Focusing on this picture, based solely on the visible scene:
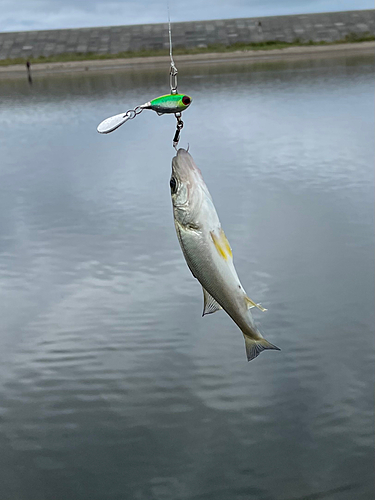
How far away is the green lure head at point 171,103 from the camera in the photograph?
116 inches

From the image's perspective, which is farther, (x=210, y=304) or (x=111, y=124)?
(x=210, y=304)

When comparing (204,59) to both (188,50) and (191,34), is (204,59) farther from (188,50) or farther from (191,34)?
(191,34)

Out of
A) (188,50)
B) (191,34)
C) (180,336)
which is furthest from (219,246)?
(191,34)

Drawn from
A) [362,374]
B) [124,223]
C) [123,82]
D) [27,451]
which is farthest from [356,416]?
[123,82]

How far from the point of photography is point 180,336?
8.77 metres

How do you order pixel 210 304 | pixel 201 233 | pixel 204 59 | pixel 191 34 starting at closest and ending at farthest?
1. pixel 201 233
2. pixel 210 304
3. pixel 204 59
4. pixel 191 34

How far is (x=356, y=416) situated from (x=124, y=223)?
25.4 ft

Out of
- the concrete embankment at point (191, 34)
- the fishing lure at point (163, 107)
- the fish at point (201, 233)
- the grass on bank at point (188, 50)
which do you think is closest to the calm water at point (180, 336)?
the fish at point (201, 233)

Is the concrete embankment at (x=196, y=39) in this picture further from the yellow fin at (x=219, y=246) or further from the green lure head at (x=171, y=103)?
the yellow fin at (x=219, y=246)

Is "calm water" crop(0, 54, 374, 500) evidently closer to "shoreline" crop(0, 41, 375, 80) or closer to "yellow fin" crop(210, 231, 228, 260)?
"yellow fin" crop(210, 231, 228, 260)

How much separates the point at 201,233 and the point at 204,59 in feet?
184

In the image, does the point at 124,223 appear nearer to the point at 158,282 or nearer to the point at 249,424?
the point at 158,282

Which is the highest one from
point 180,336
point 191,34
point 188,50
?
point 191,34

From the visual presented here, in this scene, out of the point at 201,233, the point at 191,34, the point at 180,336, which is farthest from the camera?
the point at 191,34
